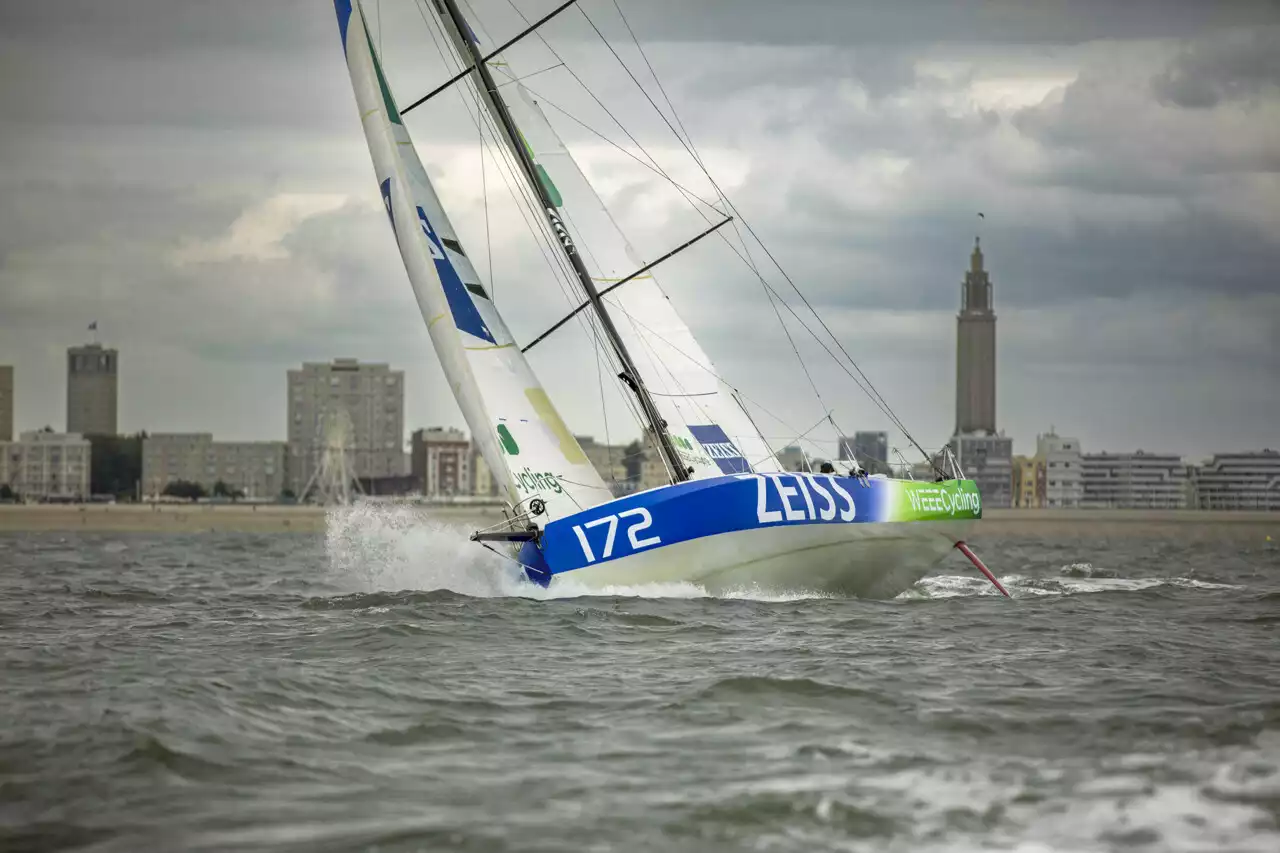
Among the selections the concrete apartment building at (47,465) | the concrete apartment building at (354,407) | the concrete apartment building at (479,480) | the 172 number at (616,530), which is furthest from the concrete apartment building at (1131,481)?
the 172 number at (616,530)

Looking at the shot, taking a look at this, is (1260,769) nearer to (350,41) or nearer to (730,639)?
(730,639)

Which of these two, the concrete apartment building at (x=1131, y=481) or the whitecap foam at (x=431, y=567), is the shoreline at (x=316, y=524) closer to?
the whitecap foam at (x=431, y=567)

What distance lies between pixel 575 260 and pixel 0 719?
8.14 meters

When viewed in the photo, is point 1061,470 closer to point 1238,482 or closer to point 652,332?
point 1238,482

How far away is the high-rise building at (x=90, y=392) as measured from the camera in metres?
168

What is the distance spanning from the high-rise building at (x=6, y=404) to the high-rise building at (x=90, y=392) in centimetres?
1467

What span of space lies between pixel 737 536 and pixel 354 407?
14520 cm

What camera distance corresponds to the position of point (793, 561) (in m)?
13.2

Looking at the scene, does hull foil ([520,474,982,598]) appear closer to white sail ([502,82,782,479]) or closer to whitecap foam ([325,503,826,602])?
whitecap foam ([325,503,826,602])

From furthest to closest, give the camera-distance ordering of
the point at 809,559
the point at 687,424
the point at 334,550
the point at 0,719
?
the point at 334,550, the point at 687,424, the point at 809,559, the point at 0,719

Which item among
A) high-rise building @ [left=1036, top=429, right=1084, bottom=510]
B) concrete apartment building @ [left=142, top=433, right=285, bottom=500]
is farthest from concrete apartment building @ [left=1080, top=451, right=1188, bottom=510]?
concrete apartment building @ [left=142, top=433, right=285, bottom=500]

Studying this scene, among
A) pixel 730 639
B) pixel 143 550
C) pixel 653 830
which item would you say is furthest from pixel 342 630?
pixel 143 550

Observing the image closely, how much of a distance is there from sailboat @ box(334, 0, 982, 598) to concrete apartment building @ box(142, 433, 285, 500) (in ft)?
454

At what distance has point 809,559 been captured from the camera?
13.3 metres
